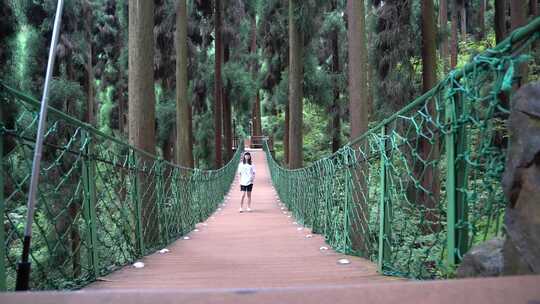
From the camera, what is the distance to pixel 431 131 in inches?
123

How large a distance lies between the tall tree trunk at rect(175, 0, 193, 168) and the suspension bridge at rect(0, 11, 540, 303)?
4.27 m

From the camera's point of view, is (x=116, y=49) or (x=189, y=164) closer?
(x=189, y=164)

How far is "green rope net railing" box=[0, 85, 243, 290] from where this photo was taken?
3.36 meters

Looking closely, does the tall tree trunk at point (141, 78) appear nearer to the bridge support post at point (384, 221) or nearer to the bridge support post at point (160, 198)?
the bridge support post at point (160, 198)

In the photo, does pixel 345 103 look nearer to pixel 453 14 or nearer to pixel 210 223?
pixel 453 14

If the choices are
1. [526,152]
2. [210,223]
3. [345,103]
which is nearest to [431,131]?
[526,152]

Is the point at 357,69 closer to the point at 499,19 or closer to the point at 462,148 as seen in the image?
the point at 499,19

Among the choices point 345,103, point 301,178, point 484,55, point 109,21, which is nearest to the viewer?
point 484,55

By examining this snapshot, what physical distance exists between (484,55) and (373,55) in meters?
9.28

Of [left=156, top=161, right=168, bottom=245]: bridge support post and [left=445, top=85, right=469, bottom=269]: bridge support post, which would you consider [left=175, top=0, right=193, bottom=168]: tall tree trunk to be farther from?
[left=445, top=85, right=469, bottom=269]: bridge support post

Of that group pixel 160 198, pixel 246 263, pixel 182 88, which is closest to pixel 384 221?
pixel 246 263

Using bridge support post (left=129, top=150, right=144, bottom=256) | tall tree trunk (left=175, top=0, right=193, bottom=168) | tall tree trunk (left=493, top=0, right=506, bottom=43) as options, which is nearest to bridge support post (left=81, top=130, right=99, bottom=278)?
bridge support post (left=129, top=150, right=144, bottom=256)

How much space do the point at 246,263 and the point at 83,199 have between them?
1.80m

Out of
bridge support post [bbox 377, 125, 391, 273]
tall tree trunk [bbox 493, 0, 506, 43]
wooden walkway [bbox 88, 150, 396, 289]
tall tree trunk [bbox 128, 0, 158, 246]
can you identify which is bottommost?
wooden walkway [bbox 88, 150, 396, 289]
